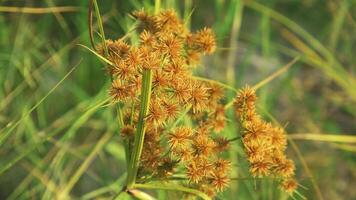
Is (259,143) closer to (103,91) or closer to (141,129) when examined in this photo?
(141,129)

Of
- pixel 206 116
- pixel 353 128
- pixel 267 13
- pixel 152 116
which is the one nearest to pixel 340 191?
pixel 353 128

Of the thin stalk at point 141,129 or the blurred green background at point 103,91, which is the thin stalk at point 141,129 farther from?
the blurred green background at point 103,91

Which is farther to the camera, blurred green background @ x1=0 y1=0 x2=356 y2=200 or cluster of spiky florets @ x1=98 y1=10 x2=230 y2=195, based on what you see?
blurred green background @ x1=0 y1=0 x2=356 y2=200

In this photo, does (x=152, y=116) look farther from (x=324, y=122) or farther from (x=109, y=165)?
(x=324, y=122)

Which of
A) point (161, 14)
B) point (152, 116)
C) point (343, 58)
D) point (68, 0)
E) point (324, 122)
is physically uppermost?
point (343, 58)

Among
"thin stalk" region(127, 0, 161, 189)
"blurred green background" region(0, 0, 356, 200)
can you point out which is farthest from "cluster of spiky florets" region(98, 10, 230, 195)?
"blurred green background" region(0, 0, 356, 200)

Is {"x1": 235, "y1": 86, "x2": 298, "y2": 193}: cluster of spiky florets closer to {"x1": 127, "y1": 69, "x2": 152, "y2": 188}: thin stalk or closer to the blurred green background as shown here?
{"x1": 127, "y1": 69, "x2": 152, "y2": 188}: thin stalk
